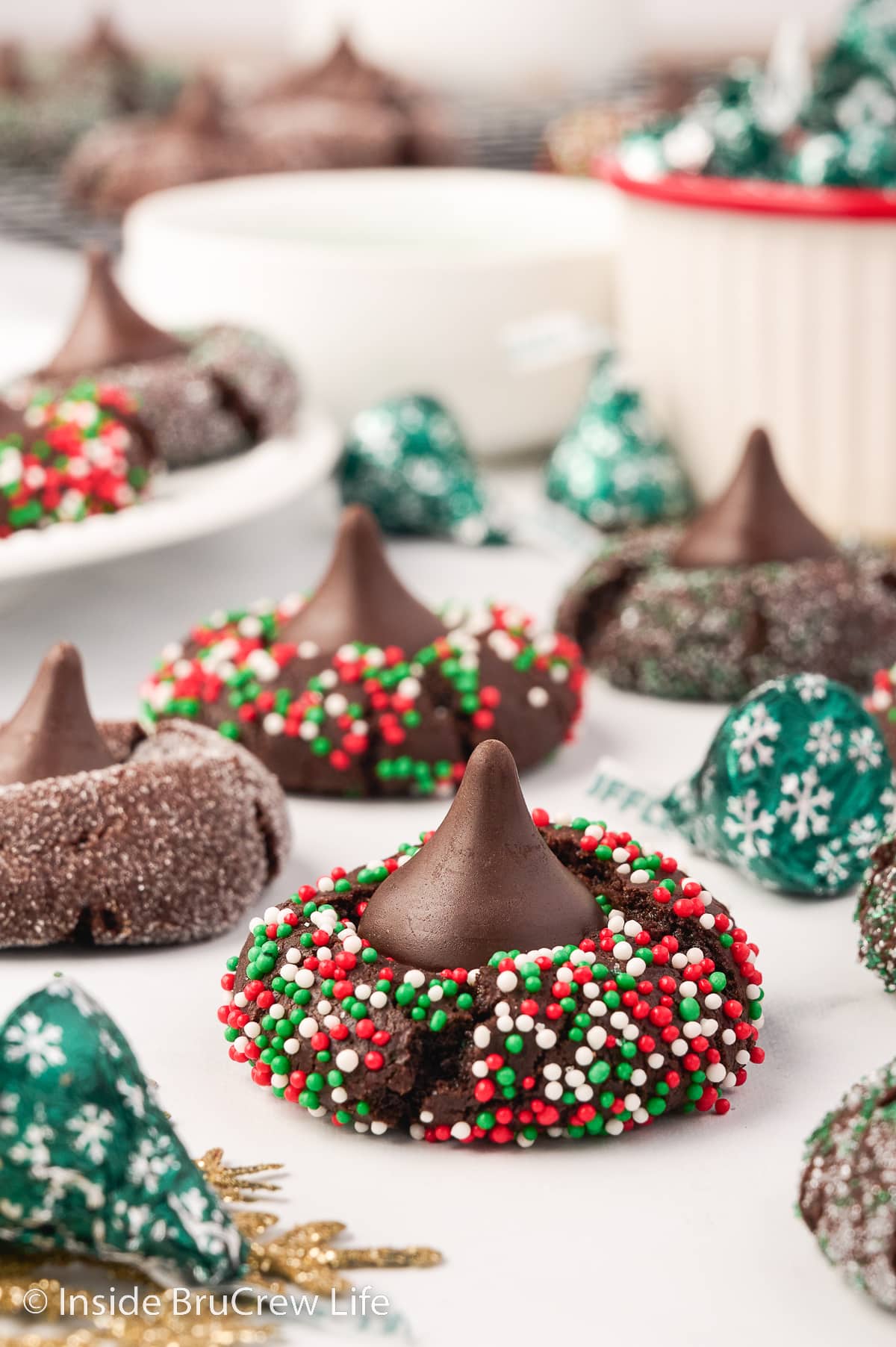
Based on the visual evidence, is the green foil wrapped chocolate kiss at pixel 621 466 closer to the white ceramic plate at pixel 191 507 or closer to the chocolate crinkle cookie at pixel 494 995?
the white ceramic plate at pixel 191 507

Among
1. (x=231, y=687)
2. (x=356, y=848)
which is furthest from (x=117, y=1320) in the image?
(x=231, y=687)

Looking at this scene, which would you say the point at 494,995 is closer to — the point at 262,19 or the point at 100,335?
the point at 100,335

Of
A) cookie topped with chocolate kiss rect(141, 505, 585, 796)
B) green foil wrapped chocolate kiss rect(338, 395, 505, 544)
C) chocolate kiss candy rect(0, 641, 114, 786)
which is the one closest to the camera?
chocolate kiss candy rect(0, 641, 114, 786)

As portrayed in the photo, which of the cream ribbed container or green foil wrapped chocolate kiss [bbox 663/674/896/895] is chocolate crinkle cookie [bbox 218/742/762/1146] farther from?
the cream ribbed container

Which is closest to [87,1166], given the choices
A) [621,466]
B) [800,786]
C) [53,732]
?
[53,732]

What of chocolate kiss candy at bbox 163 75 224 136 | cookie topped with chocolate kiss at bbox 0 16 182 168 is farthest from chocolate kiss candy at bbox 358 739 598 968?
cookie topped with chocolate kiss at bbox 0 16 182 168

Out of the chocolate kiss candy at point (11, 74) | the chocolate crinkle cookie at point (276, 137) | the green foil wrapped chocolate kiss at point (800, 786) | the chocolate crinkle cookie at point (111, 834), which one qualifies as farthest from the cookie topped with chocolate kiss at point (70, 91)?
the green foil wrapped chocolate kiss at point (800, 786)
